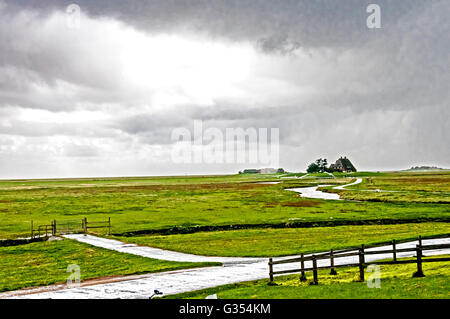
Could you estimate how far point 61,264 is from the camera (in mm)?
33531

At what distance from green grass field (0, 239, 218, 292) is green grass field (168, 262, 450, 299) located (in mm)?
8249

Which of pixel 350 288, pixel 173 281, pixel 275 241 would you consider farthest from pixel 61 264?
pixel 350 288

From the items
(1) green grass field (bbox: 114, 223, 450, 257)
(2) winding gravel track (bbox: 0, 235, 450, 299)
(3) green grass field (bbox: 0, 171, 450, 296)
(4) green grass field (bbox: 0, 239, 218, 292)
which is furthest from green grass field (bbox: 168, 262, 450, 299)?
(1) green grass field (bbox: 114, 223, 450, 257)

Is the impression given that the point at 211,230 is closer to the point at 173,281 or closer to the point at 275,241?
the point at 275,241

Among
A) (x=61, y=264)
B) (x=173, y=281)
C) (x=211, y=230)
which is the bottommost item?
(x=211, y=230)

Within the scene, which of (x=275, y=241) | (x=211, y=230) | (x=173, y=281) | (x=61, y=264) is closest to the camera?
(x=173, y=281)

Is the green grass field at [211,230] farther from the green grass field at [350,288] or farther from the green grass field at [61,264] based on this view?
the green grass field at [350,288]

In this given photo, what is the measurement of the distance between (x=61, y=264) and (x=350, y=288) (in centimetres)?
2467

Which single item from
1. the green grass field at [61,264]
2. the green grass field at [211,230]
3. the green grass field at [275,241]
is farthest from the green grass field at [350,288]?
the green grass field at [275,241]

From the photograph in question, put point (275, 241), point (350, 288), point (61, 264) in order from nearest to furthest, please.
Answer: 1. point (350, 288)
2. point (61, 264)
3. point (275, 241)

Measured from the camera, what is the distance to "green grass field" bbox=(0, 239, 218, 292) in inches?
1086
